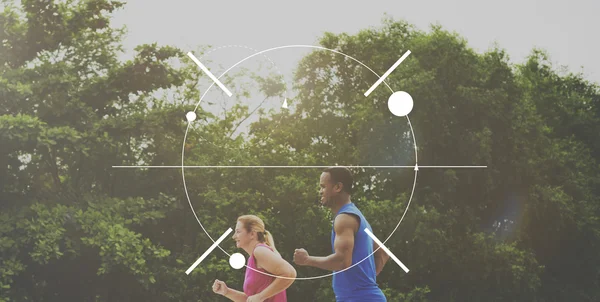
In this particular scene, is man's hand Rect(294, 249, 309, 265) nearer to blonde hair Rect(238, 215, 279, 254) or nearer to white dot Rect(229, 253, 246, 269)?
blonde hair Rect(238, 215, 279, 254)

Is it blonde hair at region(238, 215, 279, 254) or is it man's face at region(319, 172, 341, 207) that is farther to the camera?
man's face at region(319, 172, 341, 207)

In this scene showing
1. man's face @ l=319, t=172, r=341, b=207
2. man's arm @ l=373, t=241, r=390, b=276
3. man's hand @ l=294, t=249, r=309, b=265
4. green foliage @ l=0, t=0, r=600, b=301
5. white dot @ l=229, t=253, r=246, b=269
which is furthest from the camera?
green foliage @ l=0, t=0, r=600, b=301

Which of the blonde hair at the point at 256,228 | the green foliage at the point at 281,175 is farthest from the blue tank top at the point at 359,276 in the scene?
the green foliage at the point at 281,175

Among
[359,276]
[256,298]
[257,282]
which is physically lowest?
[256,298]

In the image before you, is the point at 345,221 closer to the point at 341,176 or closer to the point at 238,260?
the point at 341,176

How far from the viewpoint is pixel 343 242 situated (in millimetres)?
4957

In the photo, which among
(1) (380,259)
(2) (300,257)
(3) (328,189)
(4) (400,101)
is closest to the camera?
(2) (300,257)

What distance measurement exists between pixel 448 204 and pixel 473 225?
35.2 inches

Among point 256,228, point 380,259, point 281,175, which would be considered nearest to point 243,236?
point 256,228

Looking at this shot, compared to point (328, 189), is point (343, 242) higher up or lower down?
lower down

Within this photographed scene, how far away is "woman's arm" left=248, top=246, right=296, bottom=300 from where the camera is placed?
188 inches

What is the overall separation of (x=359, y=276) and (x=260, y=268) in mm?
608

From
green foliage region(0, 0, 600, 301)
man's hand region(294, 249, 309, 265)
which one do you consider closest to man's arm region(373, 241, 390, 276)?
man's hand region(294, 249, 309, 265)

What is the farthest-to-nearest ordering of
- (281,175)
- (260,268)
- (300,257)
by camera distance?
1. (281,175)
2. (260,268)
3. (300,257)
